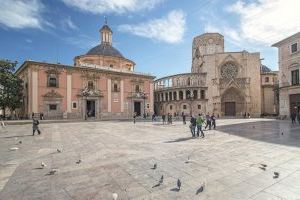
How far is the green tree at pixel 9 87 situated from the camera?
93.8ft

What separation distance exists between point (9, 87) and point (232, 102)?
40.5 m

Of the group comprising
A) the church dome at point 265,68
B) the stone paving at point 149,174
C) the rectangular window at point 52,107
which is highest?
the church dome at point 265,68

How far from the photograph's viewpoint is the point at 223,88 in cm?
4559

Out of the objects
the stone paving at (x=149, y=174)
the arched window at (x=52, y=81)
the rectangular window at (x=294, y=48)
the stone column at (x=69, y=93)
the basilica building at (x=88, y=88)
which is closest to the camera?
the stone paving at (x=149, y=174)

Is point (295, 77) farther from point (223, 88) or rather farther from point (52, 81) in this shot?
point (52, 81)

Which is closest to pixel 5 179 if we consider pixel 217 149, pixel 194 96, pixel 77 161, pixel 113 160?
pixel 77 161

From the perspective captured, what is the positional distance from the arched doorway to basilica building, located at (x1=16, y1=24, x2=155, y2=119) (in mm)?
16686

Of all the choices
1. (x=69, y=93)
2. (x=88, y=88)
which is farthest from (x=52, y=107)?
(x=88, y=88)

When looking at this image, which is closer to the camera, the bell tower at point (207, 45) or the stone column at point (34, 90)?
the stone column at point (34, 90)

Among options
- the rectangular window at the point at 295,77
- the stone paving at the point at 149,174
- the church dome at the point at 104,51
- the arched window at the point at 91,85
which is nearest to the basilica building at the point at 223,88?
the church dome at the point at 104,51

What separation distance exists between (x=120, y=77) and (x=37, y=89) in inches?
509

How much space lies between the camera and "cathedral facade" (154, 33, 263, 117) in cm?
4506

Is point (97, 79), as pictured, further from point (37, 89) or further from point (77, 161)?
point (77, 161)

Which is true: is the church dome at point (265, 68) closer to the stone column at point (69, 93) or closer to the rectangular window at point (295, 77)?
the rectangular window at point (295, 77)
